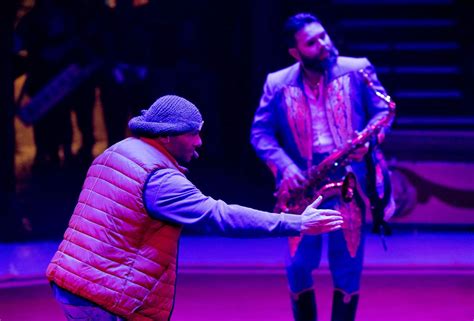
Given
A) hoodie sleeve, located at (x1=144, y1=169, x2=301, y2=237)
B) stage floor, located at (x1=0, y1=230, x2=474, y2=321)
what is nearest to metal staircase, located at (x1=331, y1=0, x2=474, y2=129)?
stage floor, located at (x1=0, y1=230, x2=474, y2=321)

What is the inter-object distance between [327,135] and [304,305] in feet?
3.10

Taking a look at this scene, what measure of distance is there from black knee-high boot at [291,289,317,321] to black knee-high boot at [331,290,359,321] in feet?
0.45

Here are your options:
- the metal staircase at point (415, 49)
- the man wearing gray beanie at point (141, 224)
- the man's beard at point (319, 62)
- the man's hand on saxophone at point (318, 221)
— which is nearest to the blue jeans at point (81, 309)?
the man wearing gray beanie at point (141, 224)

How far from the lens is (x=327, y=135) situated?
4934 millimetres

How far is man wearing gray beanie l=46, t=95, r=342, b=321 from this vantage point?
133 inches

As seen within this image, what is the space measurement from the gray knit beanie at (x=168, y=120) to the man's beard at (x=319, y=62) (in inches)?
60.3

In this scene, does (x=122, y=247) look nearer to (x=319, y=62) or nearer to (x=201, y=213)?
(x=201, y=213)

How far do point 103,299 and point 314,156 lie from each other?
190 cm

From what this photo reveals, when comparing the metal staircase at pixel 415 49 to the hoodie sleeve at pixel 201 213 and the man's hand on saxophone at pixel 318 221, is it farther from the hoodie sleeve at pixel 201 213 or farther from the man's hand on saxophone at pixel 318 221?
the hoodie sleeve at pixel 201 213

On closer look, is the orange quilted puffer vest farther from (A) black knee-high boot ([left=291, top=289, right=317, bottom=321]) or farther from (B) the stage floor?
(B) the stage floor

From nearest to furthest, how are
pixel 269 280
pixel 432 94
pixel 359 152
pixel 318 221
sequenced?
pixel 318 221, pixel 359 152, pixel 269 280, pixel 432 94

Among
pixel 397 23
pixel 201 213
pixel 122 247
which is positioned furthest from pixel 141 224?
pixel 397 23

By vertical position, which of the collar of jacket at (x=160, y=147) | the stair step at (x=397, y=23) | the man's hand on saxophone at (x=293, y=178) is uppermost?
the collar of jacket at (x=160, y=147)

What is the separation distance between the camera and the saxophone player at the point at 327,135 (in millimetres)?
4887
